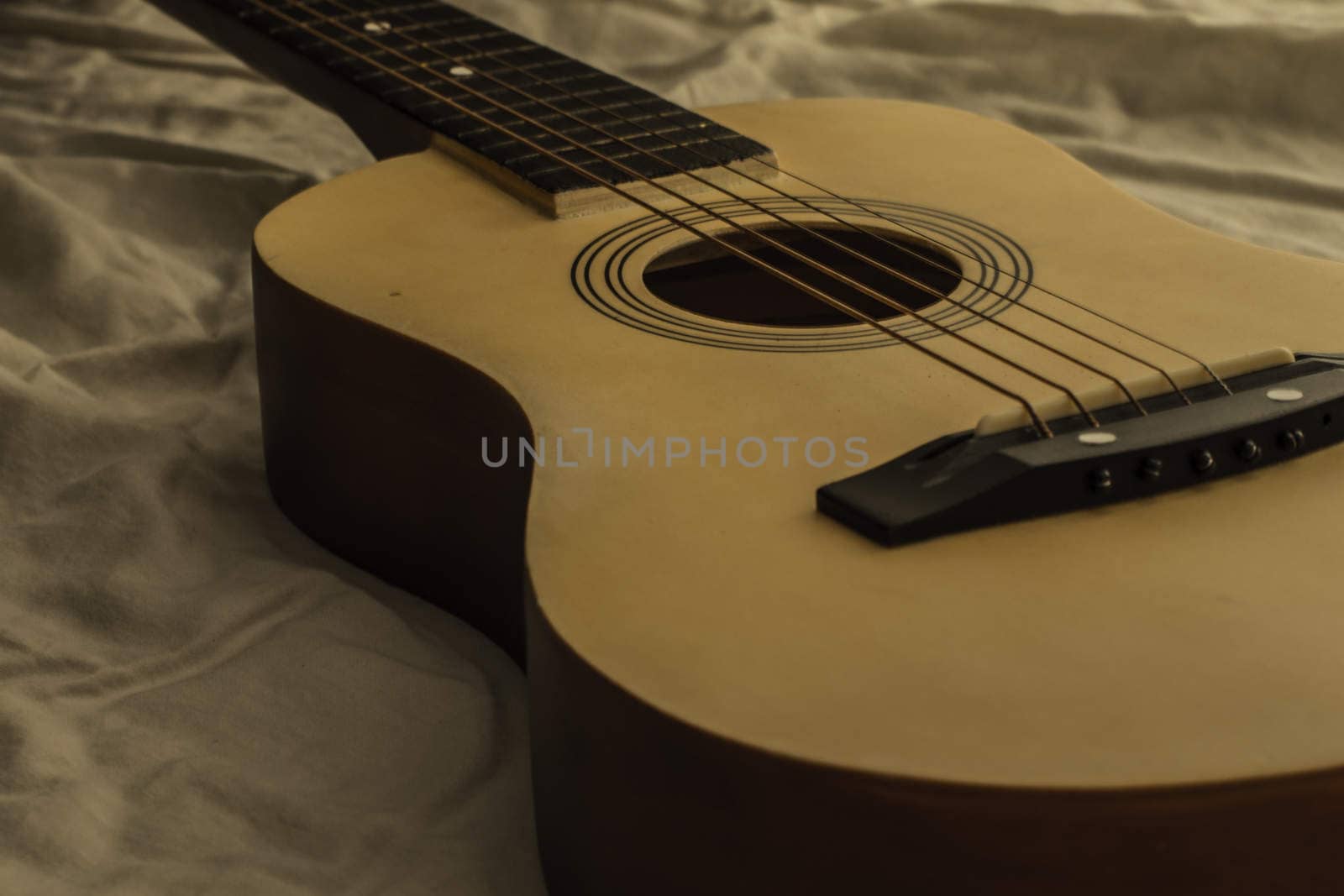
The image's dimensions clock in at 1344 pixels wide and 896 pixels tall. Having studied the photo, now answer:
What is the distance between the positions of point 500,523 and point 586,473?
131 mm

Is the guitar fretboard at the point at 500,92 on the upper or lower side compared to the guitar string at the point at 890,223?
lower

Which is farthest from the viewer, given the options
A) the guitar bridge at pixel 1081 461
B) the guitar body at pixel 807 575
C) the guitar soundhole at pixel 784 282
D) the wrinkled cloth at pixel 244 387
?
the guitar soundhole at pixel 784 282

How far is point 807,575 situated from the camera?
668mm

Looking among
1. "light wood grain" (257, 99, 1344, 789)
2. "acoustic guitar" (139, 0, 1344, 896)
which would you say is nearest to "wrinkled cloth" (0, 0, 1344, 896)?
"acoustic guitar" (139, 0, 1344, 896)

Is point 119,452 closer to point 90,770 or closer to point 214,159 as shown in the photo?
point 90,770

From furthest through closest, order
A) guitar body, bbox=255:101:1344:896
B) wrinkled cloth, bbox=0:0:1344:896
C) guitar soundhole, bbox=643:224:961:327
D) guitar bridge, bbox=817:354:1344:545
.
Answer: guitar soundhole, bbox=643:224:961:327 → wrinkled cloth, bbox=0:0:1344:896 → guitar bridge, bbox=817:354:1344:545 → guitar body, bbox=255:101:1344:896

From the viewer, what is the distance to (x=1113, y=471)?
71 cm

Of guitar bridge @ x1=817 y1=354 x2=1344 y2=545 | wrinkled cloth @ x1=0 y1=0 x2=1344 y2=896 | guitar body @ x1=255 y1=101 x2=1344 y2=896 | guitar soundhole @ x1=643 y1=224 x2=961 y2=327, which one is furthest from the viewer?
guitar soundhole @ x1=643 y1=224 x2=961 y2=327

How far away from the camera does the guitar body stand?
561 mm

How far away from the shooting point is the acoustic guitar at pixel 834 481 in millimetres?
567

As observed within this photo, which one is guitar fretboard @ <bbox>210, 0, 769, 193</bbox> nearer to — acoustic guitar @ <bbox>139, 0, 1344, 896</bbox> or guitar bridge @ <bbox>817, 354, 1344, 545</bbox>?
acoustic guitar @ <bbox>139, 0, 1344, 896</bbox>

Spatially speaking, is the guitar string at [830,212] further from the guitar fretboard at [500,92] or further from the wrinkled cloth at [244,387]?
the wrinkled cloth at [244,387]

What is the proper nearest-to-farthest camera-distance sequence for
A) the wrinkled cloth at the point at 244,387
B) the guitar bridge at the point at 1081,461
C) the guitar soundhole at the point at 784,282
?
the guitar bridge at the point at 1081,461, the wrinkled cloth at the point at 244,387, the guitar soundhole at the point at 784,282

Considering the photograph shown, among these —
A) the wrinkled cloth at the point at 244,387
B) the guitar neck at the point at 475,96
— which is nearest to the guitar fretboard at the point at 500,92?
the guitar neck at the point at 475,96
